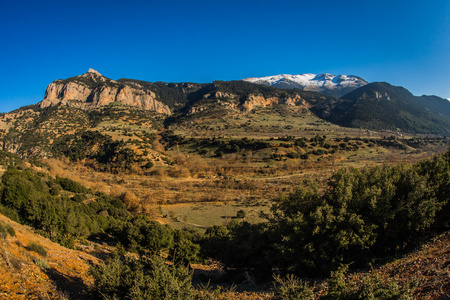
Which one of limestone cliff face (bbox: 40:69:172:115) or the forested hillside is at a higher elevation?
limestone cliff face (bbox: 40:69:172:115)

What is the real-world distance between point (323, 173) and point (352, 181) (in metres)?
46.4

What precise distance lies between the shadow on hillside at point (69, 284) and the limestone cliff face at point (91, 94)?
6200 inches


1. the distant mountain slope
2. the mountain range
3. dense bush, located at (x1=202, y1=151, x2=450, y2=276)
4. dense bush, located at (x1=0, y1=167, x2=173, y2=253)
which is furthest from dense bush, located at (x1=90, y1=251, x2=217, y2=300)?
the distant mountain slope

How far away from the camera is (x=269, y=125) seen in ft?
435

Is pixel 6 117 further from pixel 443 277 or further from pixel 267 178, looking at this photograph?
pixel 443 277

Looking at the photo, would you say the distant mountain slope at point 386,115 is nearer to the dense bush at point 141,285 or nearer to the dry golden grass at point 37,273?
the dense bush at point 141,285

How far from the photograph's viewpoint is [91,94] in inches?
6255

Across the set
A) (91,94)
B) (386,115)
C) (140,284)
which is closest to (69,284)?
(140,284)

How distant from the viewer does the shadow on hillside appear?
28.0 feet

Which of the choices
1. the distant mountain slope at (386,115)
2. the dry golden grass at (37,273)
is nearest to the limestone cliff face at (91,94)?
the distant mountain slope at (386,115)

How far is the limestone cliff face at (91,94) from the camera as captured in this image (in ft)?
484

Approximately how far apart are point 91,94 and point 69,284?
17717 cm

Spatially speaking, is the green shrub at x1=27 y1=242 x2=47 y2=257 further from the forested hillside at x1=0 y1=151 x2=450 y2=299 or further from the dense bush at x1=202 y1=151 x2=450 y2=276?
the dense bush at x1=202 y1=151 x2=450 y2=276

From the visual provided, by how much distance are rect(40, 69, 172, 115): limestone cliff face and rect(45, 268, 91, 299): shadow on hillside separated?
15747 centimetres
